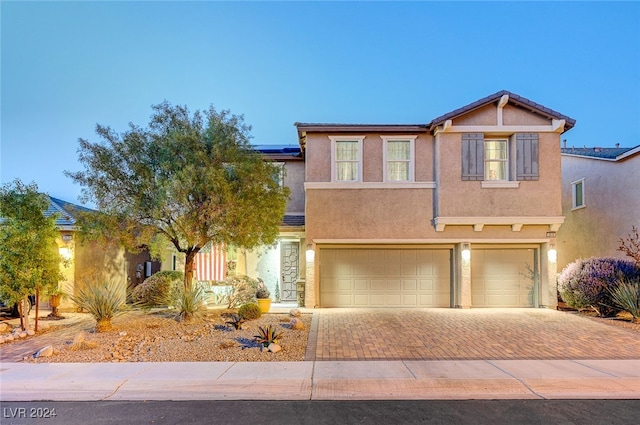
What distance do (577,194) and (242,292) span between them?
15418mm

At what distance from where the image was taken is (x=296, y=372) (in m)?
6.38

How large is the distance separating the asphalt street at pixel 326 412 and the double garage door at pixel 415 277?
795 cm

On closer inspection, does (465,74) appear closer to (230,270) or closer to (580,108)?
(580,108)

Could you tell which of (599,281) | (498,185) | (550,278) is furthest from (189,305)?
(599,281)

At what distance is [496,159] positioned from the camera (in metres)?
13.0

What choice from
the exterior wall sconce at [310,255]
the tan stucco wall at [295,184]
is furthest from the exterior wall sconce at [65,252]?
the exterior wall sconce at [310,255]

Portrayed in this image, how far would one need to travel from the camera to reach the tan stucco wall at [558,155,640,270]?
567 inches

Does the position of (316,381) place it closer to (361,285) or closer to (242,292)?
(242,292)

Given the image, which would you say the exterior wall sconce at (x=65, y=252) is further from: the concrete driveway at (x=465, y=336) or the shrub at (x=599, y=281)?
the shrub at (x=599, y=281)

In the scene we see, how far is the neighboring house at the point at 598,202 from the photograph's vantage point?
1441cm

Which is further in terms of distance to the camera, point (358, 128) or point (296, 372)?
point (358, 128)

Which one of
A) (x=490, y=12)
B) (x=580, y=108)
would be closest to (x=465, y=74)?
(x=580, y=108)

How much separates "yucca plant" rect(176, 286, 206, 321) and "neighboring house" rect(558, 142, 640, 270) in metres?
15.5

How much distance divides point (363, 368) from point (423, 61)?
104017 mm
